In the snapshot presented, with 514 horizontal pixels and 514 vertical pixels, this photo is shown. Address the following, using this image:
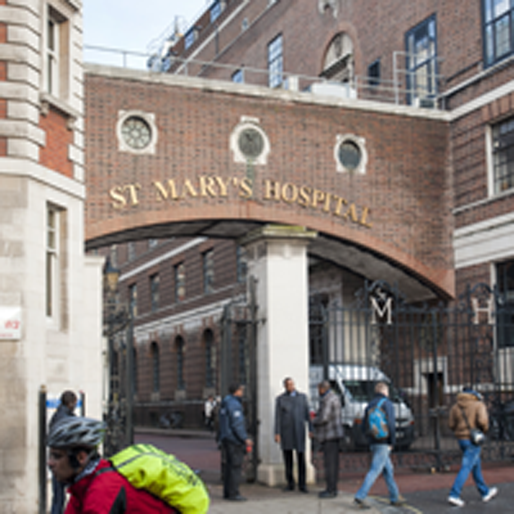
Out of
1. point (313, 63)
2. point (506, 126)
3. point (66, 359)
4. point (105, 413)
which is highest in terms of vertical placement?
point (313, 63)

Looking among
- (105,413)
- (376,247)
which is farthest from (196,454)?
(376,247)

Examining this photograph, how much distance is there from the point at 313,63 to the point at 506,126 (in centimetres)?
1118

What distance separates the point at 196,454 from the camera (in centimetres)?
2141

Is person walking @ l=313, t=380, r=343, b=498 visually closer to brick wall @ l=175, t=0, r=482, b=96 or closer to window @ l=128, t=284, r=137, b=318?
brick wall @ l=175, t=0, r=482, b=96

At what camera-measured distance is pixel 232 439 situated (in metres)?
12.5

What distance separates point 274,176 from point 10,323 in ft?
24.7

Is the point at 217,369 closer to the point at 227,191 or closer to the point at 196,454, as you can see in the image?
the point at 196,454

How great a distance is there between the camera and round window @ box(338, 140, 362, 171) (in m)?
18.5

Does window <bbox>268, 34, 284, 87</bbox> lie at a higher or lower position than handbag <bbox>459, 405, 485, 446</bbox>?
higher

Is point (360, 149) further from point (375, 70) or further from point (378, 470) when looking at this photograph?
point (378, 470)

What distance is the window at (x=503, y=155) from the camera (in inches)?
736

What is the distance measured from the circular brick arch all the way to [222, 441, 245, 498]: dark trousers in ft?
17.1

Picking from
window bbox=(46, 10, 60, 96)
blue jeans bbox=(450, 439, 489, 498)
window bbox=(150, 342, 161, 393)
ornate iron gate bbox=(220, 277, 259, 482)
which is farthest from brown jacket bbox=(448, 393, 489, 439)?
window bbox=(150, 342, 161, 393)

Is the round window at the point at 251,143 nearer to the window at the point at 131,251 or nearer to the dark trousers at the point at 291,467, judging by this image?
the dark trousers at the point at 291,467
